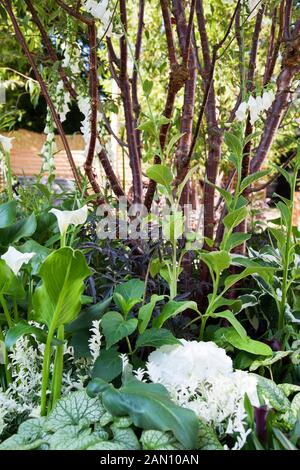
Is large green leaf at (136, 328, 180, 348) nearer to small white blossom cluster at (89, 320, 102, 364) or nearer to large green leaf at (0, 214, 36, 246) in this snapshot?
small white blossom cluster at (89, 320, 102, 364)

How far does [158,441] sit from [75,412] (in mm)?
146

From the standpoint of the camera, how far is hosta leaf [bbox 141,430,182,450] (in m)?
0.59

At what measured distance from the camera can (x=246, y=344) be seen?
854 millimetres

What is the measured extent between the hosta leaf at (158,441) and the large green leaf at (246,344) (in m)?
0.28

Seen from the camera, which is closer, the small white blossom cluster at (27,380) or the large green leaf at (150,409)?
the large green leaf at (150,409)

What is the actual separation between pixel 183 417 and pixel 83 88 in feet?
2.83

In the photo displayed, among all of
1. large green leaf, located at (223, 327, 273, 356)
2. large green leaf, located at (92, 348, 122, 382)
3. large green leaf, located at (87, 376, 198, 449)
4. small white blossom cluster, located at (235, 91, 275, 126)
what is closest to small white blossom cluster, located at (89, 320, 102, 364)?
large green leaf, located at (92, 348, 122, 382)

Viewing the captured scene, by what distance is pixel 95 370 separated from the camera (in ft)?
2.53

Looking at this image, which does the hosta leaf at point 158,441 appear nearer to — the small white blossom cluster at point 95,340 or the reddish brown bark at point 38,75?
the small white blossom cluster at point 95,340

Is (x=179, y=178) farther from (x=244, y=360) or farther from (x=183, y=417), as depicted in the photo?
(x=183, y=417)

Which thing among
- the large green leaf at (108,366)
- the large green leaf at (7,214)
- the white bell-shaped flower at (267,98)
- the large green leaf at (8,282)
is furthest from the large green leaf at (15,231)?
the white bell-shaped flower at (267,98)

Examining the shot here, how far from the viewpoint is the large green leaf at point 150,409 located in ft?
1.92

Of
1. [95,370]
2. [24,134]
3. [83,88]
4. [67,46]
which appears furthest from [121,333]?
[24,134]

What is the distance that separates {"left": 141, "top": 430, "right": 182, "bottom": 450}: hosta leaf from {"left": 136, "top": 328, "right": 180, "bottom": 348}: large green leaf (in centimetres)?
19
